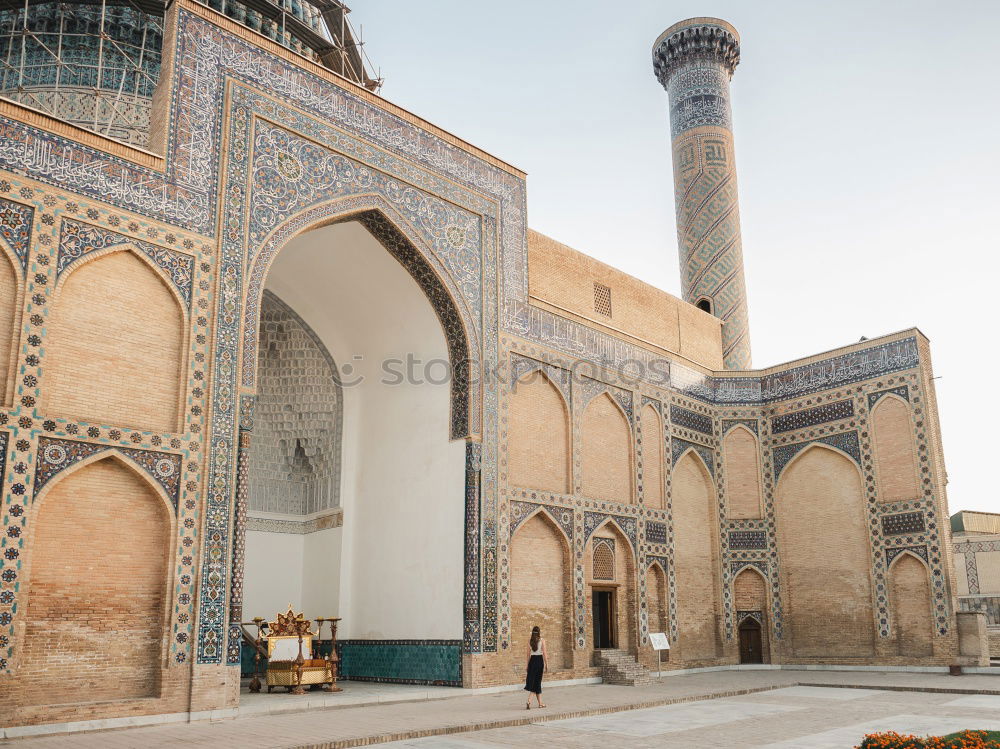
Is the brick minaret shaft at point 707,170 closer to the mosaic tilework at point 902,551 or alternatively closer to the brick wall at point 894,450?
the brick wall at point 894,450

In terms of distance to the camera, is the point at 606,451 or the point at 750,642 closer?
the point at 606,451

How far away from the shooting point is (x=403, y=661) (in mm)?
8891

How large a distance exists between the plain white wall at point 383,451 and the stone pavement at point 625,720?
1337 millimetres

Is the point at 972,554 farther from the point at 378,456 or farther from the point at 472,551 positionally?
the point at 378,456

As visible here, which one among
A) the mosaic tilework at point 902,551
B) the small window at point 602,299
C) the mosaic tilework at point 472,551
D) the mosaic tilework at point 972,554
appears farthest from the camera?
the mosaic tilework at point 972,554

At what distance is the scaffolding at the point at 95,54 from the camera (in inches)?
354

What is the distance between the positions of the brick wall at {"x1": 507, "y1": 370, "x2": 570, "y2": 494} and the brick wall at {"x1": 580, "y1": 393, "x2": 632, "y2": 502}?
35 centimetres

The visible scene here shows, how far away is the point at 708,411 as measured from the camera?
12.6 m

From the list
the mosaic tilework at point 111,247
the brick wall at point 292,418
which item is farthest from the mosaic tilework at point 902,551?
the mosaic tilework at point 111,247

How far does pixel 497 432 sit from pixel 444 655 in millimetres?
2190

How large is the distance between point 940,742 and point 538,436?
6.03 m

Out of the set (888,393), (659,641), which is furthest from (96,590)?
(888,393)

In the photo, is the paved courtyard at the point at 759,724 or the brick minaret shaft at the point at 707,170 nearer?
the paved courtyard at the point at 759,724

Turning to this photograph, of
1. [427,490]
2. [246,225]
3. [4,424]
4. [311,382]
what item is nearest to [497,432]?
[427,490]
